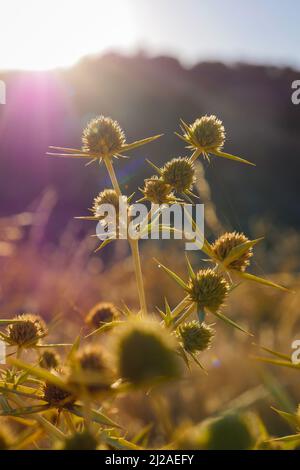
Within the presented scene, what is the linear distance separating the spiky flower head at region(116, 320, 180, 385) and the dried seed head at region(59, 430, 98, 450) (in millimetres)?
73

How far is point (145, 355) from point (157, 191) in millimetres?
813

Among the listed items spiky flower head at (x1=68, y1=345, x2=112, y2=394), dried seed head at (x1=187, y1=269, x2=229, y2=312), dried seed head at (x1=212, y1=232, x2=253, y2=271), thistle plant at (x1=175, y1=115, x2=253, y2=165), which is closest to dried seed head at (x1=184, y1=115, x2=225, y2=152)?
thistle plant at (x1=175, y1=115, x2=253, y2=165)

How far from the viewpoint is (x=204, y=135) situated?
4.72ft

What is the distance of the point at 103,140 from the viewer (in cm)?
141

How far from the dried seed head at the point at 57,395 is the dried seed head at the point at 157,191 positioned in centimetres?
50

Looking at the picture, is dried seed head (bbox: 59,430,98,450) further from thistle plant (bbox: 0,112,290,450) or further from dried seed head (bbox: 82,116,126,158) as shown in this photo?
dried seed head (bbox: 82,116,126,158)

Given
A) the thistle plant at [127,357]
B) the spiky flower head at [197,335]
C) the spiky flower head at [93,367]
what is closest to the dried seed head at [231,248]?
the thistle plant at [127,357]

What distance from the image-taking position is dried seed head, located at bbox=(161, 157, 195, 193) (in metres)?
1.22

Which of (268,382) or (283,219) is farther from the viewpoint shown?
(283,219)

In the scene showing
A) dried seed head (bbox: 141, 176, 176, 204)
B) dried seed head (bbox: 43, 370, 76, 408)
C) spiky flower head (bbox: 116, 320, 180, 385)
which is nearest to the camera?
spiky flower head (bbox: 116, 320, 180, 385)

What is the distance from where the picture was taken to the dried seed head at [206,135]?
1.41 m

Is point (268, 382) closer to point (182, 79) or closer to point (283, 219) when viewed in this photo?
point (283, 219)

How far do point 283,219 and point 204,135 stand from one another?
15883 mm
